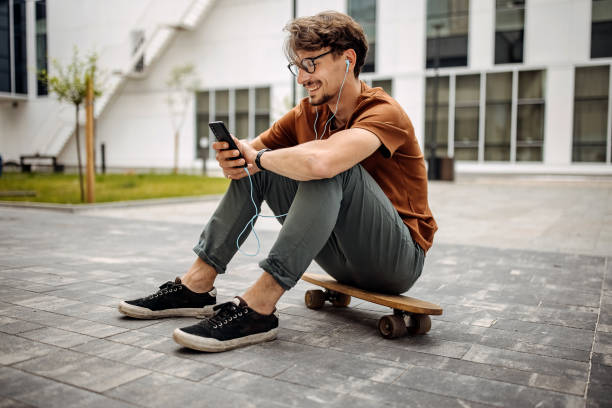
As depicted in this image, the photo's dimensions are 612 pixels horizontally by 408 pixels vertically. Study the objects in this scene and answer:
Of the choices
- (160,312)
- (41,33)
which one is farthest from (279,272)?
(41,33)

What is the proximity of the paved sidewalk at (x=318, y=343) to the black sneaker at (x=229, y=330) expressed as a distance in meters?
0.05

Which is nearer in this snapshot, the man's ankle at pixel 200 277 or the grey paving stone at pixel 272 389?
the grey paving stone at pixel 272 389

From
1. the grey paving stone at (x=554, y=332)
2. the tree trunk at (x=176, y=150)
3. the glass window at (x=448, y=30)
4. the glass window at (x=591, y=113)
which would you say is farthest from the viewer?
the tree trunk at (x=176, y=150)

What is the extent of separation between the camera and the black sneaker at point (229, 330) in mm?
2400

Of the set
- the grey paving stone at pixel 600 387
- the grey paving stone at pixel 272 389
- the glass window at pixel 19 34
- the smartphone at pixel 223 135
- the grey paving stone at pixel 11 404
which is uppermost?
the glass window at pixel 19 34

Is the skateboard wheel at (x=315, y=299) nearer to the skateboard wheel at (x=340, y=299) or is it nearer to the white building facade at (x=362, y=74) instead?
the skateboard wheel at (x=340, y=299)

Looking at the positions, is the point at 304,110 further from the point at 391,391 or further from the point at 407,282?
the point at 391,391

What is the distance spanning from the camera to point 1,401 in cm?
190

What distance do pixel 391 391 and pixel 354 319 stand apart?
1.02 metres

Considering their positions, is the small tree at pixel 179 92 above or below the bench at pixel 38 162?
above

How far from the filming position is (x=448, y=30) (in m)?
21.3

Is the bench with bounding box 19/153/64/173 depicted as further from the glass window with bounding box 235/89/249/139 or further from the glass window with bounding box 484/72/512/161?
the glass window with bounding box 484/72/512/161

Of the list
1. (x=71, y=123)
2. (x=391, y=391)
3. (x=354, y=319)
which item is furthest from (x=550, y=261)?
(x=71, y=123)

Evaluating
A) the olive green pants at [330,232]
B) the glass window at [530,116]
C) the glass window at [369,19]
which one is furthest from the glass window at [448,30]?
the olive green pants at [330,232]
